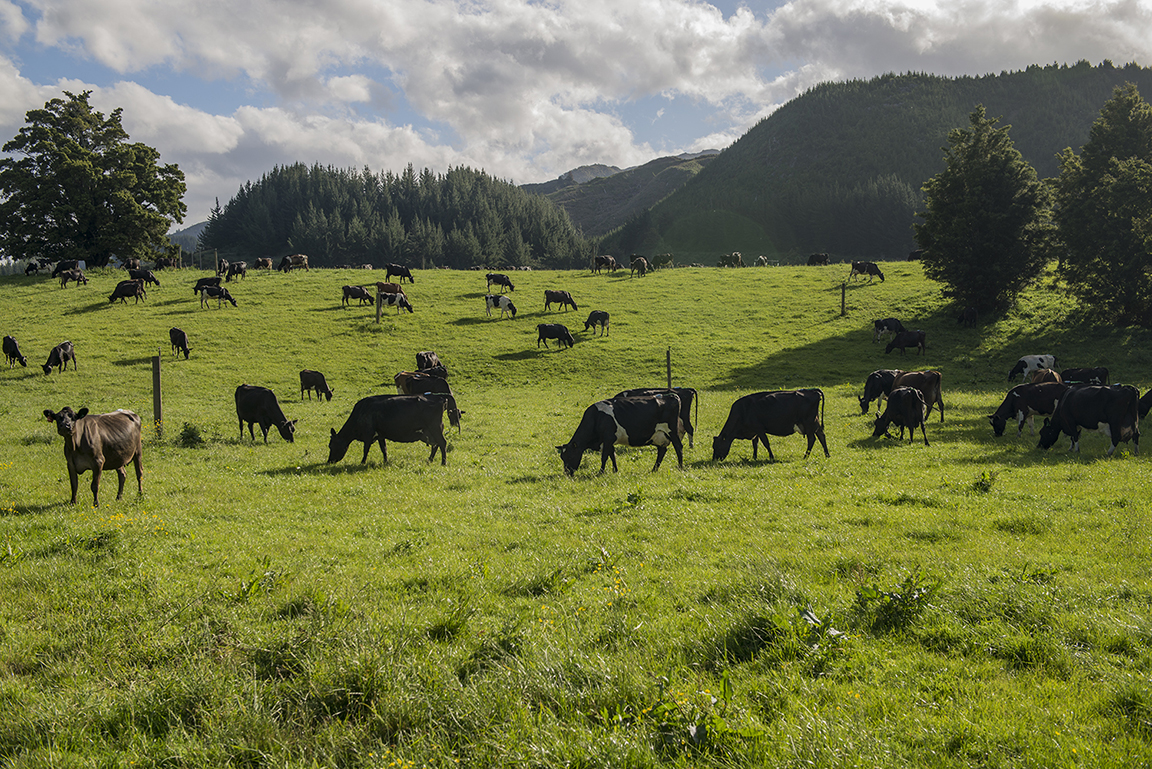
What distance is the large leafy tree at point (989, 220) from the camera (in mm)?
39625

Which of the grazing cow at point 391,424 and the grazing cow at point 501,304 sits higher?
the grazing cow at point 501,304

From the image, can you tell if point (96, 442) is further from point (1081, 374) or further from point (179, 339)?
point (1081, 374)

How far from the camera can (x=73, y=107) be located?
A: 58281 millimetres

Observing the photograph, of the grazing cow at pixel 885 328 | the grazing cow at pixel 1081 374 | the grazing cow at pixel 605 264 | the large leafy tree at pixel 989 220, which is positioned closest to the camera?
the grazing cow at pixel 1081 374

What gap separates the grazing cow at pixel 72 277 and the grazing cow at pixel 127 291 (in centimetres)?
734

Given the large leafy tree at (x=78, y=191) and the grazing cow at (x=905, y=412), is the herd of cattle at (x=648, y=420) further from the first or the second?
the large leafy tree at (x=78, y=191)

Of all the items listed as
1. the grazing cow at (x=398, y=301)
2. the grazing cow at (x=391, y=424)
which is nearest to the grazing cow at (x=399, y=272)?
the grazing cow at (x=398, y=301)

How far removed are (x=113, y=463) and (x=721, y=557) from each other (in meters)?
11.5

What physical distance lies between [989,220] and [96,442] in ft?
157

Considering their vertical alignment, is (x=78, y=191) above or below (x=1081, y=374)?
above

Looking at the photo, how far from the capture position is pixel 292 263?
6388cm

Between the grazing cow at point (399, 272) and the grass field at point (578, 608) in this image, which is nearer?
the grass field at point (578, 608)

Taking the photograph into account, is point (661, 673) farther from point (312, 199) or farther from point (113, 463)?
point (312, 199)

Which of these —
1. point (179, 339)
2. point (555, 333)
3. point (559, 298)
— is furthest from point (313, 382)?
point (559, 298)
